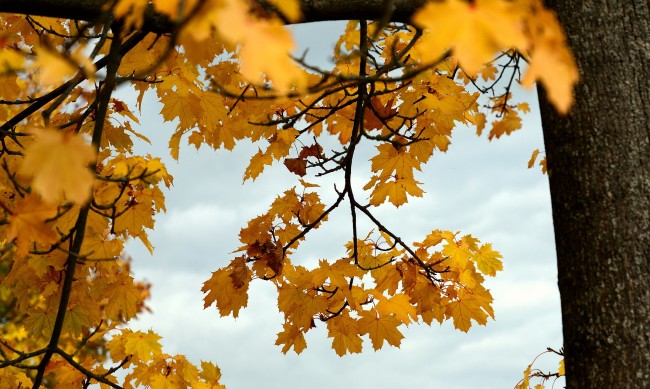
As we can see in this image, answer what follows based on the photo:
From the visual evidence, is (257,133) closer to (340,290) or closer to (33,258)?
(340,290)

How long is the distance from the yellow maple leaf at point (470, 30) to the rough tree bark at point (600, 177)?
144 centimetres

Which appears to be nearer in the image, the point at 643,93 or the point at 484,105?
the point at 643,93

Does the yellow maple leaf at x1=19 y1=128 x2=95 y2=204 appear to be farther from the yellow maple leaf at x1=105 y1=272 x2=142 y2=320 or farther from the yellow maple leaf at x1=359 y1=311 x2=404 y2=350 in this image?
the yellow maple leaf at x1=105 y1=272 x2=142 y2=320

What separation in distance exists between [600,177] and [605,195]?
73 mm

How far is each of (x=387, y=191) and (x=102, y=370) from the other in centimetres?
227

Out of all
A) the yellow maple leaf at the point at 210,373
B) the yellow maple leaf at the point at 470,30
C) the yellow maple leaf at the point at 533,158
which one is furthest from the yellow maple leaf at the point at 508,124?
the yellow maple leaf at the point at 470,30

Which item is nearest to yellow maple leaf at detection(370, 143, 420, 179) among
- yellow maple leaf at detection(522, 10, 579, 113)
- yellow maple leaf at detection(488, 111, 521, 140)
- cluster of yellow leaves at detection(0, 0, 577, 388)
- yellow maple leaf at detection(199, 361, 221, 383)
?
cluster of yellow leaves at detection(0, 0, 577, 388)

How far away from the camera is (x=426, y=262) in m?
4.12

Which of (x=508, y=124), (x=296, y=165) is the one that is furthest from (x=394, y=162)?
(x=508, y=124)

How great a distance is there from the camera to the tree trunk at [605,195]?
2.40 metres

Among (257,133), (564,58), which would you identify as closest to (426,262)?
(257,133)

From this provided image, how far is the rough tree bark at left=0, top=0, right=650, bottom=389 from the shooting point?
2402mm

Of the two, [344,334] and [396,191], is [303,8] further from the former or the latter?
[344,334]

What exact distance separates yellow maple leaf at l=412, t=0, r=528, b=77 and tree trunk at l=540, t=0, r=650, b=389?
4.71 ft
